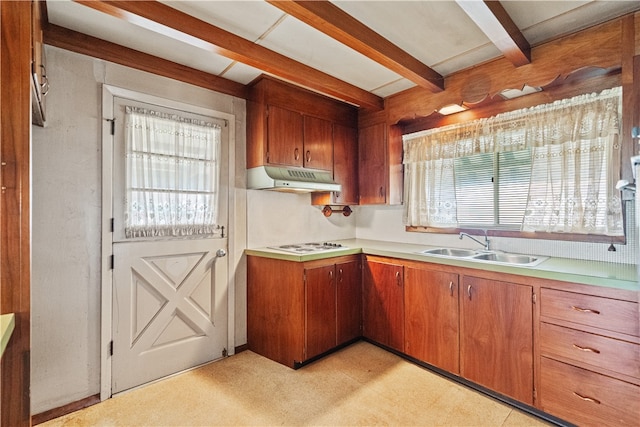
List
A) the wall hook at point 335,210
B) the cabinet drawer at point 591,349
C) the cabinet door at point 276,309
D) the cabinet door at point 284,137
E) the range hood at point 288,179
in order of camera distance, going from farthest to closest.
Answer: the wall hook at point 335,210
the cabinet door at point 284,137
the range hood at point 288,179
the cabinet door at point 276,309
the cabinet drawer at point 591,349

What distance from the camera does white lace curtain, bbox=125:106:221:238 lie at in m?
2.36

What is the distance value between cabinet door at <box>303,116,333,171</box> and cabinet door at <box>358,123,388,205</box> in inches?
17.3

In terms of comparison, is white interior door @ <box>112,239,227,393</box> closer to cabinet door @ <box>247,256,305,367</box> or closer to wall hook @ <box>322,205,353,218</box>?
A: cabinet door @ <box>247,256,305,367</box>

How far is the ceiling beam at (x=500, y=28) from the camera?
5.62ft

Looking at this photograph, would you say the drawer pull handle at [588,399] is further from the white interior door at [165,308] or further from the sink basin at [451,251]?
the white interior door at [165,308]

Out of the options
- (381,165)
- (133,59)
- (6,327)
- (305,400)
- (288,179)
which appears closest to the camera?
(6,327)

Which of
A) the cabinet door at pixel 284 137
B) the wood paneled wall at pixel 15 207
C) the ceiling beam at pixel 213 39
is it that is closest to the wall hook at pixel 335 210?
the cabinet door at pixel 284 137

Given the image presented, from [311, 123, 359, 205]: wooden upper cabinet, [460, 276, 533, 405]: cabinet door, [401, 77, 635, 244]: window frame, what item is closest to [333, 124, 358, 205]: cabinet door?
[311, 123, 359, 205]: wooden upper cabinet

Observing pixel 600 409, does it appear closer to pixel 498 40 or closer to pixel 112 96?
pixel 498 40

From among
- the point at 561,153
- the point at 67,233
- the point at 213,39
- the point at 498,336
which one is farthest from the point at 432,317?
the point at 67,233

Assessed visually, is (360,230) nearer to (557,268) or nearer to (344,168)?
(344,168)

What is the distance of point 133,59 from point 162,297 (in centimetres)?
184

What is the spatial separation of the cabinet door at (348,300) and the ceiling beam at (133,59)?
196 centimetres

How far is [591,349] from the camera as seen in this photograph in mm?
1778
